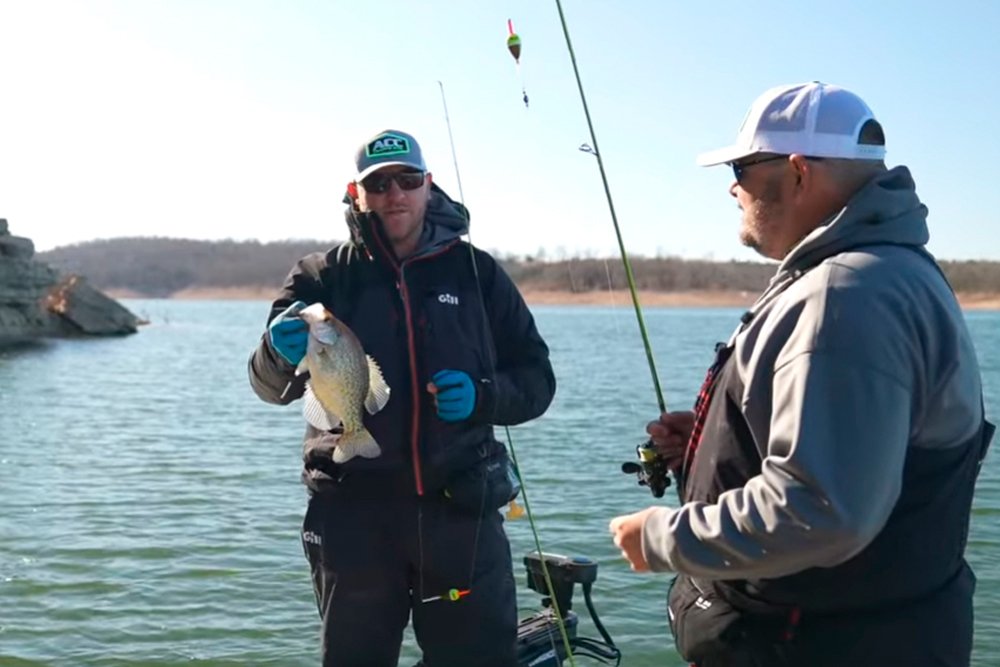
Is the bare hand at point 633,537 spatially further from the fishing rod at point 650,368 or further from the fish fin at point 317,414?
the fish fin at point 317,414

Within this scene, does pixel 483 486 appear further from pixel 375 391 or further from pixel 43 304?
pixel 43 304

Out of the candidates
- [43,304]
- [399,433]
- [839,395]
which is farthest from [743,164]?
[43,304]

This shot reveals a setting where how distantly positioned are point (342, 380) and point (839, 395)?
2061 millimetres

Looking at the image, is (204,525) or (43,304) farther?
(43,304)

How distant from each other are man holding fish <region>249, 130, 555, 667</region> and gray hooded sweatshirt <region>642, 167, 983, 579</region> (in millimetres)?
1640

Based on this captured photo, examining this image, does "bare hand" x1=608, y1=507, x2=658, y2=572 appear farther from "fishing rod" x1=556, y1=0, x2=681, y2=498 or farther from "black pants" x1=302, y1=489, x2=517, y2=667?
"black pants" x1=302, y1=489, x2=517, y2=667

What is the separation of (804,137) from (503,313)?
2.11 m

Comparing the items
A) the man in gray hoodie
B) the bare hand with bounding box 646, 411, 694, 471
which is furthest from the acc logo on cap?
the man in gray hoodie

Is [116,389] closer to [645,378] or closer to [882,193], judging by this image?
[645,378]

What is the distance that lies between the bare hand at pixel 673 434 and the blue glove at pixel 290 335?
4.47ft

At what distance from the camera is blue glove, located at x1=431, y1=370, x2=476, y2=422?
4.14m

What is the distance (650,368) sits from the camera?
4059 mm

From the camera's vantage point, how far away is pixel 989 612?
8484mm

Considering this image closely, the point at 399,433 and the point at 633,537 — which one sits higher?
the point at 399,433
